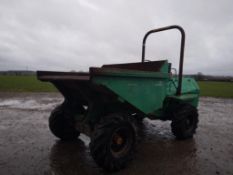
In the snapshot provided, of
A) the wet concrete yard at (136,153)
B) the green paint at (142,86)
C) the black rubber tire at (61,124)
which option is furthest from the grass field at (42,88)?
the black rubber tire at (61,124)

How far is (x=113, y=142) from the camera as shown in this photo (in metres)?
3.45

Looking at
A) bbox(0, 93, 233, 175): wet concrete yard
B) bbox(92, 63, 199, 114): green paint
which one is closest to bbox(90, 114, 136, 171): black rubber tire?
bbox(0, 93, 233, 175): wet concrete yard

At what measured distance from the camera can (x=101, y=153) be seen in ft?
10.2

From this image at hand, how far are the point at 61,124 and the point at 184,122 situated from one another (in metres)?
2.72

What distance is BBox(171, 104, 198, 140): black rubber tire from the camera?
4672mm

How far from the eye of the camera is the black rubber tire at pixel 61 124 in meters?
4.43

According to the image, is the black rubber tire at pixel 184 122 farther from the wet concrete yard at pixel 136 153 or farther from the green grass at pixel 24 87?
the green grass at pixel 24 87

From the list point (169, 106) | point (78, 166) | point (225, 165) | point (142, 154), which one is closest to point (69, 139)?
point (78, 166)

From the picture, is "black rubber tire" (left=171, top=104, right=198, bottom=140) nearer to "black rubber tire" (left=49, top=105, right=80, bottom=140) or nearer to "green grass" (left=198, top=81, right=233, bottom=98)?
"black rubber tire" (left=49, top=105, right=80, bottom=140)

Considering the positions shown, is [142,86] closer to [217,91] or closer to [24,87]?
[24,87]

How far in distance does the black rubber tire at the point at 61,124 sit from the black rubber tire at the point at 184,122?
2.25 m

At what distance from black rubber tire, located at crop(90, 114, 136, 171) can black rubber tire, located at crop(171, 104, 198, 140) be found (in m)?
1.53

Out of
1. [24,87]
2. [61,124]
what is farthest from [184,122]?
[24,87]

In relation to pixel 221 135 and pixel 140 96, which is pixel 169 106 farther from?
pixel 221 135
